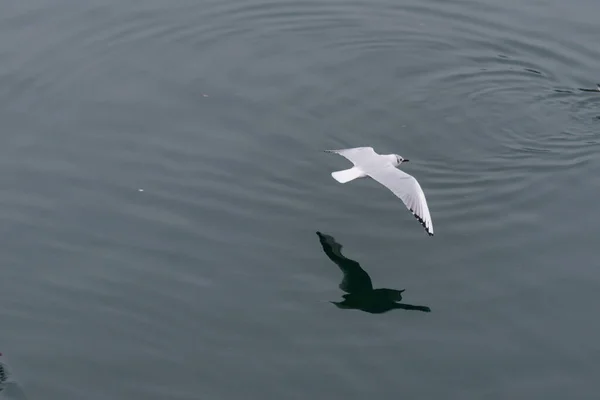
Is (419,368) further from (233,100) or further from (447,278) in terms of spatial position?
(233,100)

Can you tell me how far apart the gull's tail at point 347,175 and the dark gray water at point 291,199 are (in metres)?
0.60

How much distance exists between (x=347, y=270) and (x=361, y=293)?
0.41m

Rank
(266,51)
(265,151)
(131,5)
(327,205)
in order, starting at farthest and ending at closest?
(131,5) → (266,51) → (265,151) → (327,205)

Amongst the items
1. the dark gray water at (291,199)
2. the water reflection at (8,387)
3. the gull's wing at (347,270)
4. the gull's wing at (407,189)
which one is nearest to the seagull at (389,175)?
the gull's wing at (407,189)

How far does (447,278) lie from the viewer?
11.5 meters

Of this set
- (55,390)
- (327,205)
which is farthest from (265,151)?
(55,390)

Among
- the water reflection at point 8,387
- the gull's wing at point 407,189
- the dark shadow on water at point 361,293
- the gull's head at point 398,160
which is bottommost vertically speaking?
the water reflection at point 8,387

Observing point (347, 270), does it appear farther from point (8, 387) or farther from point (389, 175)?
point (8, 387)

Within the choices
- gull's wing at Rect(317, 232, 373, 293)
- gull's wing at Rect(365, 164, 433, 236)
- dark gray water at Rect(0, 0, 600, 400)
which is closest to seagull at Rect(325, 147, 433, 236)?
gull's wing at Rect(365, 164, 433, 236)

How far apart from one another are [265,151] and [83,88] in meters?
3.89

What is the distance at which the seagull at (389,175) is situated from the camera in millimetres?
11898

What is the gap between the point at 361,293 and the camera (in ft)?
37.4

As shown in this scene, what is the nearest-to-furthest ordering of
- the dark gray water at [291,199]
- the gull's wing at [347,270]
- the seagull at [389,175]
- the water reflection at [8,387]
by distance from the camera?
the water reflection at [8,387] < the dark gray water at [291,199] < the gull's wing at [347,270] < the seagull at [389,175]

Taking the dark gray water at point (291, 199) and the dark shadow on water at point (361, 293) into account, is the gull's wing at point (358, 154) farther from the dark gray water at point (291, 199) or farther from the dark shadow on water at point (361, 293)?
the dark shadow on water at point (361, 293)
